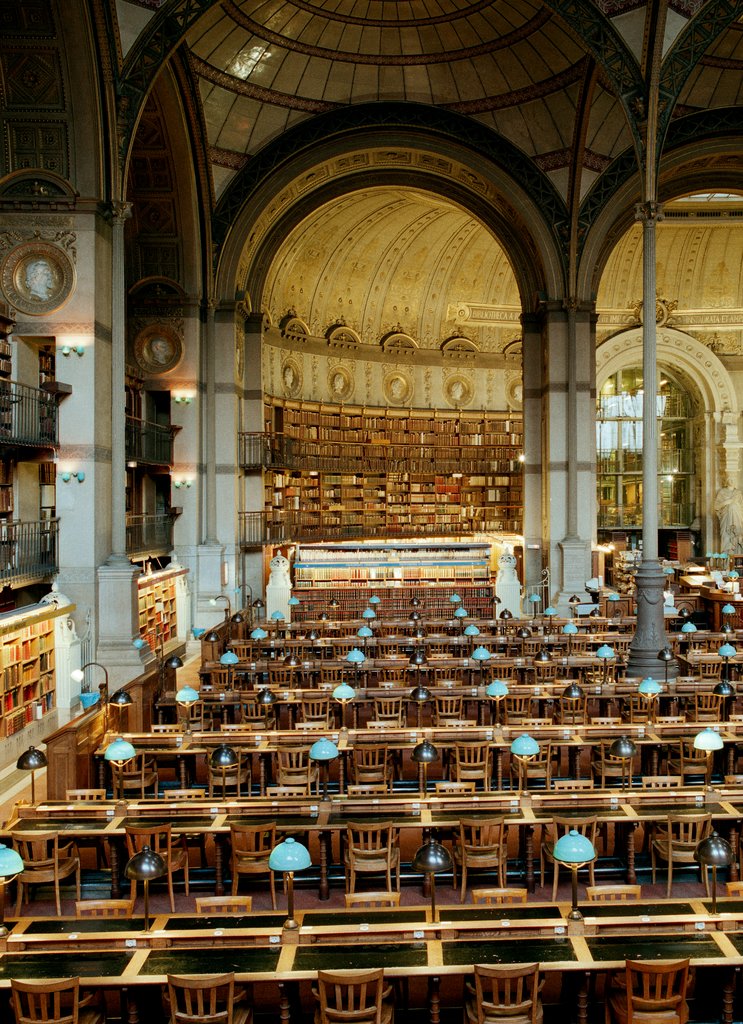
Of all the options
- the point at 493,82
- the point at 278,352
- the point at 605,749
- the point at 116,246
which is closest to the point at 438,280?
the point at 278,352

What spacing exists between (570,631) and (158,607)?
9.47 m

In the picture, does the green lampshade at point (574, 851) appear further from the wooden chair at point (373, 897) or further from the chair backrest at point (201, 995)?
the chair backrest at point (201, 995)

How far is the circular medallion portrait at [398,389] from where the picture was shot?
1329 inches

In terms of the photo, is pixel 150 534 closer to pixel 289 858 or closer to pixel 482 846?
pixel 482 846

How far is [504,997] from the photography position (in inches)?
227

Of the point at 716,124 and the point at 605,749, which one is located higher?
→ the point at 716,124

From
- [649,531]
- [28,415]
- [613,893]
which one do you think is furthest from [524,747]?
[28,415]

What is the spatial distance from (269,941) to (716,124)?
2527 cm

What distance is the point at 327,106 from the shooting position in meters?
24.7

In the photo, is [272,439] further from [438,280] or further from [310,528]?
[438,280]

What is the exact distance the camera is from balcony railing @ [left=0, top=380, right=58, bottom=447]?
14742 mm

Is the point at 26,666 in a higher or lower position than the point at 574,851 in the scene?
lower

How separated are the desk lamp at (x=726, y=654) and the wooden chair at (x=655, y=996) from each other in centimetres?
816

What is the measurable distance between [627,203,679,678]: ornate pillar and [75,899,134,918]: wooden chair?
10.0m
